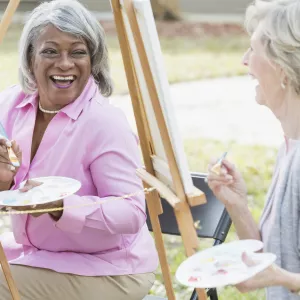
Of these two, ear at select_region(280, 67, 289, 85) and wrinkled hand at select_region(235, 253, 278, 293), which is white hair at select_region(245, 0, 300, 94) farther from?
wrinkled hand at select_region(235, 253, 278, 293)

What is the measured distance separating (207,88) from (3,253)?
6.21 meters

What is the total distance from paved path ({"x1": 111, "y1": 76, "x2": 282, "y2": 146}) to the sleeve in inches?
→ 153

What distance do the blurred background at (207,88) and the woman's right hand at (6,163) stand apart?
33.0 inches

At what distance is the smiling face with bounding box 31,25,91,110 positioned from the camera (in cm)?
310

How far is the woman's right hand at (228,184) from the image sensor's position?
253 centimetres

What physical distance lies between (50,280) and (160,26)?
9.40 metres

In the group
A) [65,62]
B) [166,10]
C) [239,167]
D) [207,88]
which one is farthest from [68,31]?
[166,10]

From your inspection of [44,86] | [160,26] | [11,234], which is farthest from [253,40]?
[160,26]

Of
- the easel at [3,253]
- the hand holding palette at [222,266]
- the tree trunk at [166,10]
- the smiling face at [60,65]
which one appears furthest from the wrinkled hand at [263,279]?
the tree trunk at [166,10]

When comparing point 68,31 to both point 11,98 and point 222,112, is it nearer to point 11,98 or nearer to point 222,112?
point 11,98

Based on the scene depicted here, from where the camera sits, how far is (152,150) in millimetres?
2959

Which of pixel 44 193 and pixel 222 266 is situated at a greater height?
pixel 44 193

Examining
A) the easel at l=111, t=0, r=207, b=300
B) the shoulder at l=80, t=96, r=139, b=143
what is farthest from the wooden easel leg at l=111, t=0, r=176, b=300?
the shoulder at l=80, t=96, r=139, b=143

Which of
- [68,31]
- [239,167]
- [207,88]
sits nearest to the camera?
[68,31]
